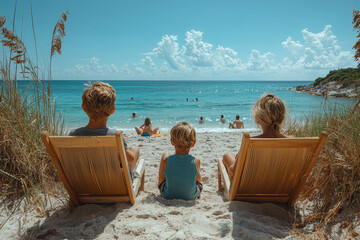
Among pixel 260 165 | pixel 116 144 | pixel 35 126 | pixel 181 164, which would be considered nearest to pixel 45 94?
pixel 35 126

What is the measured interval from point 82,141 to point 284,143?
1.55 meters

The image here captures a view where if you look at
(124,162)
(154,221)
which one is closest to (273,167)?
(154,221)

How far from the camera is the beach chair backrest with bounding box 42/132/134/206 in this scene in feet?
5.98

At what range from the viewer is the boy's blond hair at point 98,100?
2.12 metres

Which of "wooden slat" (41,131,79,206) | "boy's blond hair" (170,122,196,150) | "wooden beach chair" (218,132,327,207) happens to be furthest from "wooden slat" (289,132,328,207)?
"wooden slat" (41,131,79,206)

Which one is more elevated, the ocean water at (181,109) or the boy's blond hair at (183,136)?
the boy's blond hair at (183,136)

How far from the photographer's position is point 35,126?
2564mm

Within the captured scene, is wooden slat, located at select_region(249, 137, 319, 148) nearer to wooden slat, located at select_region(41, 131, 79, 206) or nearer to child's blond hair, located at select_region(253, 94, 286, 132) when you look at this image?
child's blond hair, located at select_region(253, 94, 286, 132)

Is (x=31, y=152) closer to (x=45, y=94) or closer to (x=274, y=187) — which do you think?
(x=45, y=94)

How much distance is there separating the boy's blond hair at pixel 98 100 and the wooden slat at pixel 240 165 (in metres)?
1.22

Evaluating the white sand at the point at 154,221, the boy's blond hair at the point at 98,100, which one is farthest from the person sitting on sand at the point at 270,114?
the boy's blond hair at the point at 98,100

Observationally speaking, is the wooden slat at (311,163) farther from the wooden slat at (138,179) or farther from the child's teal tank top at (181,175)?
the wooden slat at (138,179)

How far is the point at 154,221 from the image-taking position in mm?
1964

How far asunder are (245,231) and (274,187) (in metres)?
0.63
